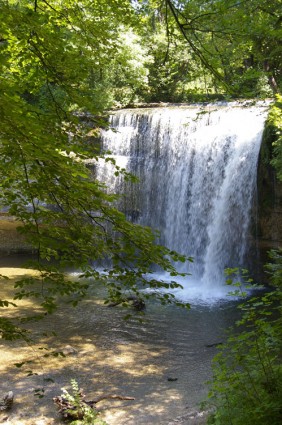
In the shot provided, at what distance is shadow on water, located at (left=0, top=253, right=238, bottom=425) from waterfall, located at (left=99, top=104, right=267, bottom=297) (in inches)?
114

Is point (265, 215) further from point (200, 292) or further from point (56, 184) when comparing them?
point (56, 184)

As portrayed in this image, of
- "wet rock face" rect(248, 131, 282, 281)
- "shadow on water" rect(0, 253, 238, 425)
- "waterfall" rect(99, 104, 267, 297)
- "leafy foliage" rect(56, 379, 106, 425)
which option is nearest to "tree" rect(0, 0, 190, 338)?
"leafy foliage" rect(56, 379, 106, 425)

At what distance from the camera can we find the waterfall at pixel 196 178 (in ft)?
44.6

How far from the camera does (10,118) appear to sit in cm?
259

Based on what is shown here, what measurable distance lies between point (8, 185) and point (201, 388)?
188 inches

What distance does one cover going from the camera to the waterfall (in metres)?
13.6

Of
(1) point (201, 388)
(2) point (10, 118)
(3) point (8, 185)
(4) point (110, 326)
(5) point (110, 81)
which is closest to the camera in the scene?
(2) point (10, 118)

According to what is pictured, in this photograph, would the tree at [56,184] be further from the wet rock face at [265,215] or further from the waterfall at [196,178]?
the wet rock face at [265,215]

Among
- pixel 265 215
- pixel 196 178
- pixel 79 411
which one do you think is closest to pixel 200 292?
pixel 265 215

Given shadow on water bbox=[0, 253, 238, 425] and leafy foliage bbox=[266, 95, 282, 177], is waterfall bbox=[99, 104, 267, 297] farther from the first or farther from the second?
shadow on water bbox=[0, 253, 238, 425]

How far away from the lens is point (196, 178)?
14.7 metres

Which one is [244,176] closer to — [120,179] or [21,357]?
[120,179]

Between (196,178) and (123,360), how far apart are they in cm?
798

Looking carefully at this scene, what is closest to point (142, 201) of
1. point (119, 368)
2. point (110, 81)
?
point (110, 81)
